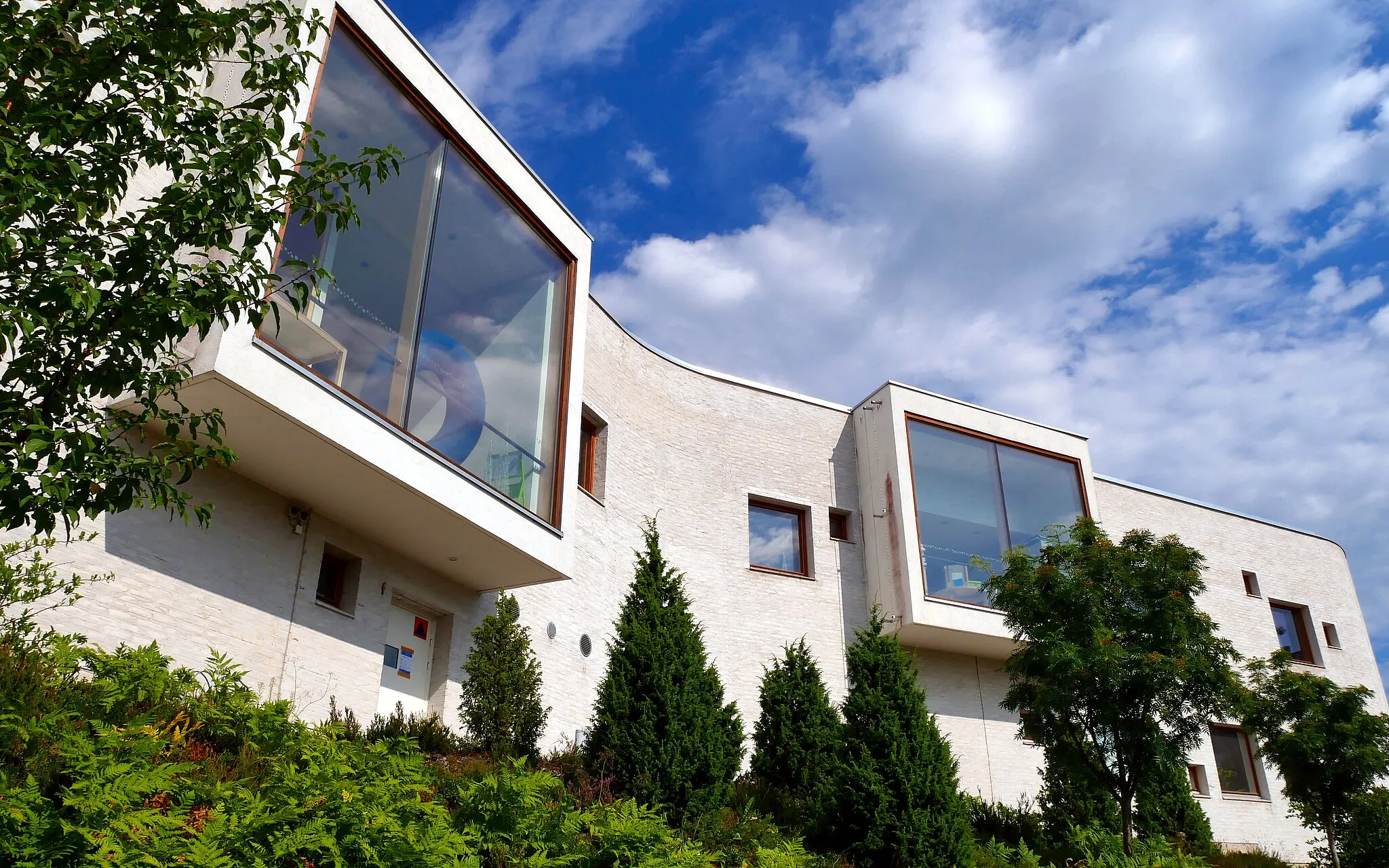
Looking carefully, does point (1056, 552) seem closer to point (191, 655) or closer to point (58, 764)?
point (191, 655)

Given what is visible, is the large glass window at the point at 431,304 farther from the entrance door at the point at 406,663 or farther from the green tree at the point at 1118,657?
the green tree at the point at 1118,657

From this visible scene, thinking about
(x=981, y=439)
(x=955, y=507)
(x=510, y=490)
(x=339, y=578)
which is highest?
(x=981, y=439)

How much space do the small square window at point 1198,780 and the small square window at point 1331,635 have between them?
7874 millimetres

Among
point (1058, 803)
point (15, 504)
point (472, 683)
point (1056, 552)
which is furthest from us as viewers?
point (1058, 803)

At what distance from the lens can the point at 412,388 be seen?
11.1 metres

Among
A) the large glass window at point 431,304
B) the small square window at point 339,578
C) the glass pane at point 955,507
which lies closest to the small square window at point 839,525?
the glass pane at point 955,507

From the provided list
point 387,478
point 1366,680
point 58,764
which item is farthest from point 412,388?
point 1366,680

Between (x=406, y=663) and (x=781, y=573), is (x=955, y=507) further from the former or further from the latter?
(x=406, y=663)

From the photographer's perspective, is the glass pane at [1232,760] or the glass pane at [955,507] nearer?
the glass pane at [955,507]

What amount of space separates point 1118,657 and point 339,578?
31.5 ft

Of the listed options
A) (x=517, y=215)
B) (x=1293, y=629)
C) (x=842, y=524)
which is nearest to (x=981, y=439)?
(x=842, y=524)

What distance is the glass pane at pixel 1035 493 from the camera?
65.4 feet

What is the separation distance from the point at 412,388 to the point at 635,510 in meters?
6.94

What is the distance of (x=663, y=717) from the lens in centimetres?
1141
